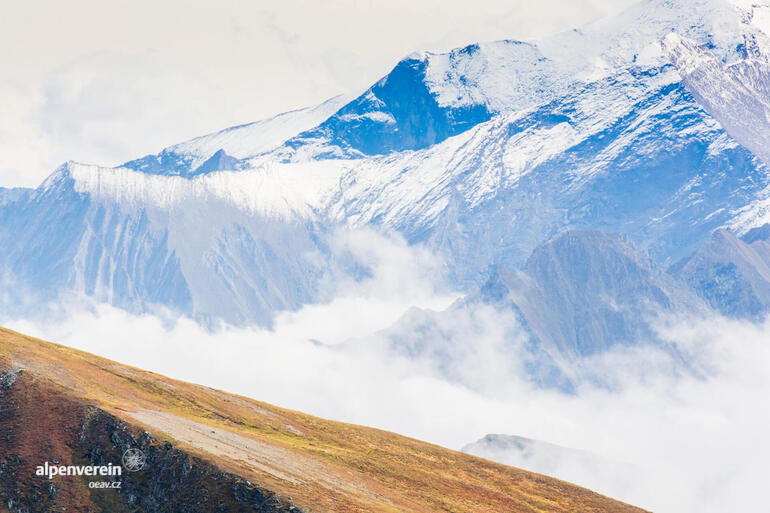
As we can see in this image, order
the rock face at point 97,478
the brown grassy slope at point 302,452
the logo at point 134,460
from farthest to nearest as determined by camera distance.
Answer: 1. the brown grassy slope at point 302,452
2. the logo at point 134,460
3. the rock face at point 97,478

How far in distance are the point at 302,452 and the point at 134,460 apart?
3134 centimetres

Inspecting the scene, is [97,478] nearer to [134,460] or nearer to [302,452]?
[134,460]

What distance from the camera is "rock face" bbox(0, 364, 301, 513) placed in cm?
11431

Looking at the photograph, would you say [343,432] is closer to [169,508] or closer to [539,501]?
[539,501]

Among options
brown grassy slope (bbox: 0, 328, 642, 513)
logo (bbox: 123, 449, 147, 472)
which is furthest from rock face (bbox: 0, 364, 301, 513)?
brown grassy slope (bbox: 0, 328, 642, 513)

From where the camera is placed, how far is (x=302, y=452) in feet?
477

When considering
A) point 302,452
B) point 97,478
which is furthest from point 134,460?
point 302,452

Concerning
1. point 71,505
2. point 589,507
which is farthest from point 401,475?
point 71,505

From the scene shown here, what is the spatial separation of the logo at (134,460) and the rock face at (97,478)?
461 mm

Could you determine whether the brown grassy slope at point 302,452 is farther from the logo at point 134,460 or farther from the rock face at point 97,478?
the logo at point 134,460

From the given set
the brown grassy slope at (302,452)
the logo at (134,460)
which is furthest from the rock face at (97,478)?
the brown grassy slope at (302,452)

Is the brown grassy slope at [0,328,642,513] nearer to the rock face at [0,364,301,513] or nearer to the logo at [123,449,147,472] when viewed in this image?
the rock face at [0,364,301,513]

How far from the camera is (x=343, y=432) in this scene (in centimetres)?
17838

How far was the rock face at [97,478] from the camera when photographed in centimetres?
11431
